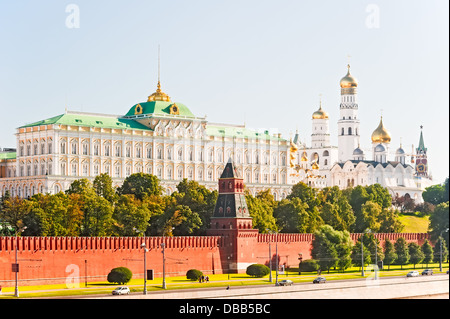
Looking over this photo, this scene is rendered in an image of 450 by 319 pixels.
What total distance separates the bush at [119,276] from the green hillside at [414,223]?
56239 mm

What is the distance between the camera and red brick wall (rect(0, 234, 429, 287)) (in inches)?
3478

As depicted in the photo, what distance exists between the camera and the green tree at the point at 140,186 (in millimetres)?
123625

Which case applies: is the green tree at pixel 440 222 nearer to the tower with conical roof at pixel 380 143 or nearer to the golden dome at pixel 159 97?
the golden dome at pixel 159 97

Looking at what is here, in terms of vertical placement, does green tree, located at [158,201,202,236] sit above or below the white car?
above

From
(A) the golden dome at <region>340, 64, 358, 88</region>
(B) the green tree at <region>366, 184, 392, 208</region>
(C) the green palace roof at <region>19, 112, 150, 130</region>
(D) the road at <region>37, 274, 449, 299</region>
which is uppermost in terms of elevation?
(A) the golden dome at <region>340, 64, 358, 88</region>

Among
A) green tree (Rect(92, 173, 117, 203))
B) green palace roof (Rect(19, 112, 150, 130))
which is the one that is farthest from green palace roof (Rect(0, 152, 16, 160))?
green tree (Rect(92, 173, 117, 203))

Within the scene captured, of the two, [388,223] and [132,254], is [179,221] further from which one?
[388,223]

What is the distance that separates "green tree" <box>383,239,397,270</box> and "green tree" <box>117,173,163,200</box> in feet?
74.9

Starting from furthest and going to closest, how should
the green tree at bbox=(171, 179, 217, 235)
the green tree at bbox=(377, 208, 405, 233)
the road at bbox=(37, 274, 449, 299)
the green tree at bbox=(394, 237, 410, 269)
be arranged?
the green tree at bbox=(377, 208, 405, 233) → the green tree at bbox=(394, 237, 410, 269) → the green tree at bbox=(171, 179, 217, 235) → the road at bbox=(37, 274, 449, 299)

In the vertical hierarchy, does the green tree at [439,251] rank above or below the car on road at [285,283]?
above

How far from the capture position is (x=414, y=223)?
149 m

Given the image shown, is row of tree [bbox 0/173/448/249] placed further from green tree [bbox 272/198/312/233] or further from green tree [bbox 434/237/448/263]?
green tree [bbox 434/237/448/263]

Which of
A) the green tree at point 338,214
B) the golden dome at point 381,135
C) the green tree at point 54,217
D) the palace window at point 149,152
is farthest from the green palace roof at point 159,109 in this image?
the golden dome at point 381,135
